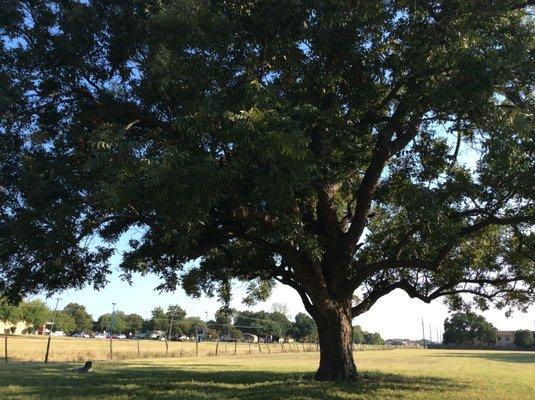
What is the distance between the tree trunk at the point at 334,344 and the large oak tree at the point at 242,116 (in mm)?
2857

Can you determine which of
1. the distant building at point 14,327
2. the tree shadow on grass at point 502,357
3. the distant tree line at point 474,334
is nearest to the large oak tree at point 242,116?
the tree shadow on grass at point 502,357

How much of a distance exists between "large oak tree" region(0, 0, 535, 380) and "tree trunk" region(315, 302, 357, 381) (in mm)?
2857

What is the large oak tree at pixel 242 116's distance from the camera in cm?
916

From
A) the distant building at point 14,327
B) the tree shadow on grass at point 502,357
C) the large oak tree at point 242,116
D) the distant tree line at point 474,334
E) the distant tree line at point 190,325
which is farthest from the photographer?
the distant tree line at point 190,325

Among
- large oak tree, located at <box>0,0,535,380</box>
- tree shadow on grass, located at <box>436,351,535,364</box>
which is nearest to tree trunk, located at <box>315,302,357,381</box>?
large oak tree, located at <box>0,0,535,380</box>

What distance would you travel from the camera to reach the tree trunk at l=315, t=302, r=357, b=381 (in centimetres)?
1717

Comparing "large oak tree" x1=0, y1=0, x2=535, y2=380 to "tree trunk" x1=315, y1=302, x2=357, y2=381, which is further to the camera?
"tree trunk" x1=315, y1=302, x2=357, y2=381

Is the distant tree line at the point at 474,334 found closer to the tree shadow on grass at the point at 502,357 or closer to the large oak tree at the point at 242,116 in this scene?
the tree shadow on grass at the point at 502,357

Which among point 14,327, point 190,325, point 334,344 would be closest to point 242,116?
point 334,344

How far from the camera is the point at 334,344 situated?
56.4 feet

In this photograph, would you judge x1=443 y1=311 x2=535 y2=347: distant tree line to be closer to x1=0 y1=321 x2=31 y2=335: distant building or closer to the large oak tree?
x1=0 y1=321 x2=31 y2=335: distant building

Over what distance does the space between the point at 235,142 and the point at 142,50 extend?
12.5ft

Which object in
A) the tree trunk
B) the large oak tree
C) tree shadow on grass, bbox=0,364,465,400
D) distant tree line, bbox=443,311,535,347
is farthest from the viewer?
distant tree line, bbox=443,311,535,347

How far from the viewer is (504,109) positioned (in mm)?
11094
